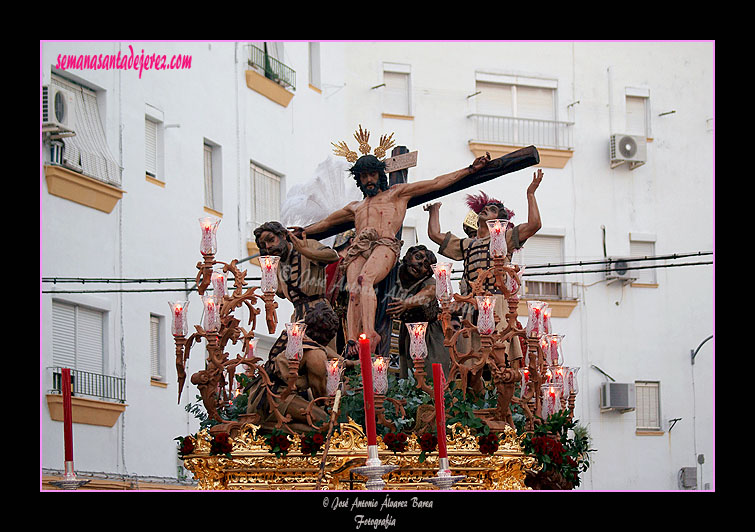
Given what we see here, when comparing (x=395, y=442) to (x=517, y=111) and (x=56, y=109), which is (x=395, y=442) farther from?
(x=517, y=111)

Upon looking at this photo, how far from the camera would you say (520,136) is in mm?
31562

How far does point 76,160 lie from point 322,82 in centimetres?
829

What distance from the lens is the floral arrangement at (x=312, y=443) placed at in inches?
557

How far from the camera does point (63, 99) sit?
22156 millimetres

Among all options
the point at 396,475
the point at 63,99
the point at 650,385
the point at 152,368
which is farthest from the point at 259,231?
the point at 650,385

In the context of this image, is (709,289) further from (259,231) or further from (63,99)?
(259,231)

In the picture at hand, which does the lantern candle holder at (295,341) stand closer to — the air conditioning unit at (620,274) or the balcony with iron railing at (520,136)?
the balcony with iron railing at (520,136)

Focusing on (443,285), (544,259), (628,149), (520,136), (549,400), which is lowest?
(549,400)

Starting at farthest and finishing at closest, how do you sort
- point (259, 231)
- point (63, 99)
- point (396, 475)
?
point (63, 99), point (259, 231), point (396, 475)

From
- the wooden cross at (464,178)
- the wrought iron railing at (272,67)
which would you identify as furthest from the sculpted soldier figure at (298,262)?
the wrought iron railing at (272,67)

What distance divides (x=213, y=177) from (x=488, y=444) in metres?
13.3

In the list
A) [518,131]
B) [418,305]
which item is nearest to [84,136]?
[418,305]

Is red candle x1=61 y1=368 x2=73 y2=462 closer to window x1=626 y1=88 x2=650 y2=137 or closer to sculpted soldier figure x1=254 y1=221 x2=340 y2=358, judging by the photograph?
sculpted soldier figure x1=254 y1=221 x2=340 y2=358

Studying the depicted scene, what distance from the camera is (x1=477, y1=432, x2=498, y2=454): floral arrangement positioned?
46.2ft
